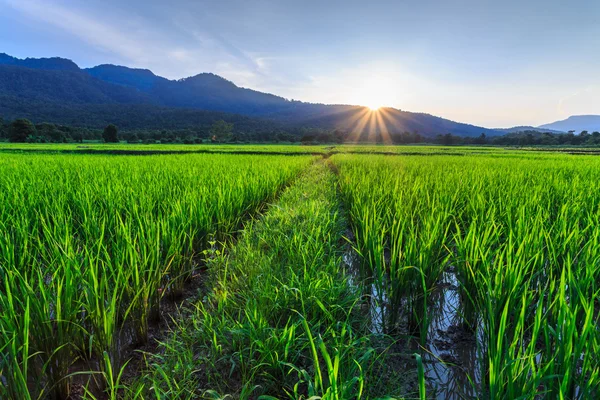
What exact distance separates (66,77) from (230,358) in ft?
646

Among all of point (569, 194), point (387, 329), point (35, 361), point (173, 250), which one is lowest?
point (387, 329)

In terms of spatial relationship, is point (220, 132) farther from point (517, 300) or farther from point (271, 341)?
point (517, 300)

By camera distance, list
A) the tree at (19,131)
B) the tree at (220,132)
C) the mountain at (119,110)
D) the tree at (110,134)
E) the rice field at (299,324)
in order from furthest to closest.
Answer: the mountain at (119,110) → the tree at (220,132) → the tree at (110,134) → the tree at (19,131) → the rice field at (299,324)

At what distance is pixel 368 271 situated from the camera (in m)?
2.50

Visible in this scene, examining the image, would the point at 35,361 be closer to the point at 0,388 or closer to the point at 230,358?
the point at 0,388

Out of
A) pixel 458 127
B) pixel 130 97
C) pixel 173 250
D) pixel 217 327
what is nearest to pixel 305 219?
pixel 173 250

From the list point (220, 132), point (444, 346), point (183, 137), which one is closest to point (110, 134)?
point (183, 137)

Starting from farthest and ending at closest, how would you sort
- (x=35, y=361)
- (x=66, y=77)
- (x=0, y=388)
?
(x=66, y=77) → (x=35, y=361) → (x=0, y=388)

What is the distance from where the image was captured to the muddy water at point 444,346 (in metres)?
1.45

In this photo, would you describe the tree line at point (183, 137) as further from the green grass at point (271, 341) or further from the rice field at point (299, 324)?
the green grass at point (271, 341)

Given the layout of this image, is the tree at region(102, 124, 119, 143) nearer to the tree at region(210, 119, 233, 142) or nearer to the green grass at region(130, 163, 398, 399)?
the tree at region(210, 119, 233, 142)

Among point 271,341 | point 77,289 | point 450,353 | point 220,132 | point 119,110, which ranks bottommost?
point 450,353

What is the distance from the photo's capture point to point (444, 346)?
5.72 feet

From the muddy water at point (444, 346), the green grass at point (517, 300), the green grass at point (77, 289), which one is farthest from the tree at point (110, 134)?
the muddy water at point (444, 346)
